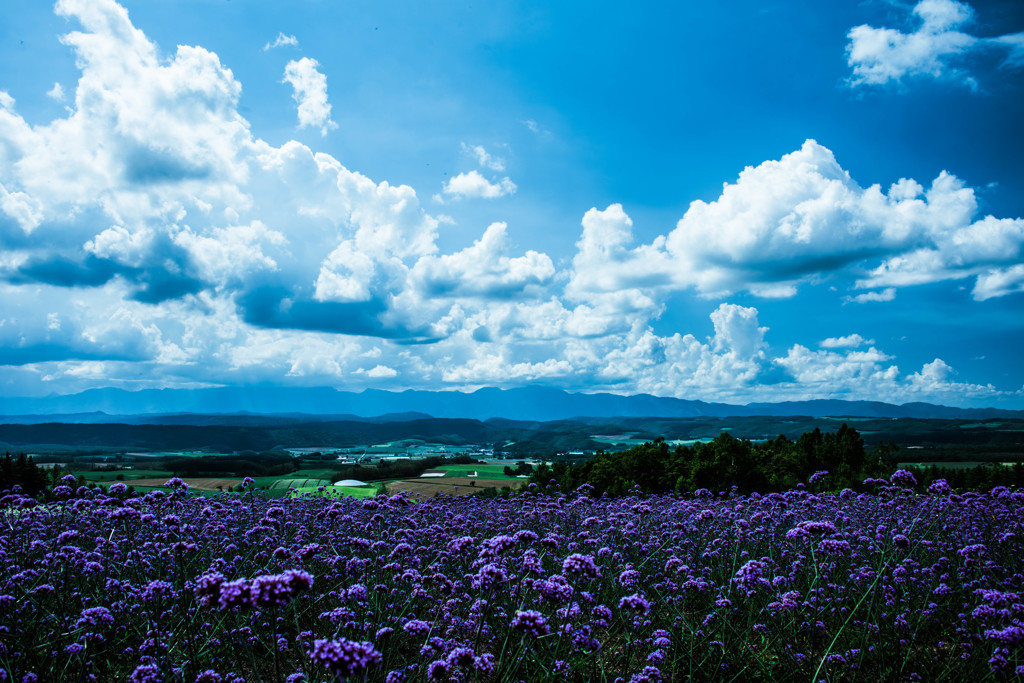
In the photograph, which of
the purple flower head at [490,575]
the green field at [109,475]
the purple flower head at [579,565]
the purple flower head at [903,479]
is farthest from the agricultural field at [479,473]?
the purple flower head at [579,565]

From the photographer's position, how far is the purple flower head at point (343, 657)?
2.61 meters

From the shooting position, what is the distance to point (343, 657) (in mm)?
2619

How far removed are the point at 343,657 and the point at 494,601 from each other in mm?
3419

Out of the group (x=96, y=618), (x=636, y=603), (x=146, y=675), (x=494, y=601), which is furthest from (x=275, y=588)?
(x=96, y=618)

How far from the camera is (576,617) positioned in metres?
Answer: 6.03

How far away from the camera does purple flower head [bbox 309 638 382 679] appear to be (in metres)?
2.61

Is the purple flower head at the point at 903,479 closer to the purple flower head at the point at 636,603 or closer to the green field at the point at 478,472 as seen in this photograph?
the purple flower head at the point at 636,603

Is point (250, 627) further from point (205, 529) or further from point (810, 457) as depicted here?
point (810, 457)

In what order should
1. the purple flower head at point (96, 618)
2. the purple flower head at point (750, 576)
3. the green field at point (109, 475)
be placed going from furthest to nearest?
the green field at point (109, 475), the purple flower head at point (750, 576), the purple flower head at point (96, 618)

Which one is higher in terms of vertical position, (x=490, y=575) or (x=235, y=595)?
(x=235, y=595)

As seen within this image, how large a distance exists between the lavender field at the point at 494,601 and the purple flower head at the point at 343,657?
0.01 metres

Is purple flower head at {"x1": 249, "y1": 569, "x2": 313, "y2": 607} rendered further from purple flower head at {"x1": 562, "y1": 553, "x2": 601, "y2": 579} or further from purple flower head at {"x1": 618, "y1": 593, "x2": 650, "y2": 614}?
purple flower head at {"x1": 618, "y1": 593, "x2": 650, "y2": 614}

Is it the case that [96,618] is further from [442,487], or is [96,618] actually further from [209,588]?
[442,487]

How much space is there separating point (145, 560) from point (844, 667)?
30.7 feet
